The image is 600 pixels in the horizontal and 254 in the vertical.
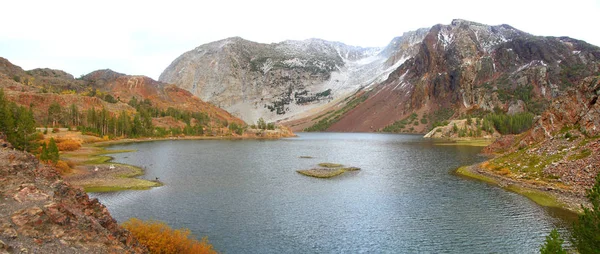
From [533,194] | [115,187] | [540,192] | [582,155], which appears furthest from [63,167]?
[582,155]

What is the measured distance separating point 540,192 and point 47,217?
183ft

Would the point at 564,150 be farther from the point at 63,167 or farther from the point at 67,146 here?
the point at 67,146

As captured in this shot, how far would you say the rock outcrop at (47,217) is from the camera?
16125 millimetres

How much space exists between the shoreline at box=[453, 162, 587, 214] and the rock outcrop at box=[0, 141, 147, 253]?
4490 centimetres

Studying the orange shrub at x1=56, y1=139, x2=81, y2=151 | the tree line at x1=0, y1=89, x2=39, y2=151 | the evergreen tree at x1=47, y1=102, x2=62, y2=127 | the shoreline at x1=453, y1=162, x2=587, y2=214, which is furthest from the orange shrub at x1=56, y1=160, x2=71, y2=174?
the evergreen tree at x1=47, y1=102, x2=62, y2=127

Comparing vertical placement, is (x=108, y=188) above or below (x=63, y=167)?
below

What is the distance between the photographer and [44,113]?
588 ft

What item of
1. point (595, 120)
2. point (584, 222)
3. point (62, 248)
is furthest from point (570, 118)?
point (62, 248)

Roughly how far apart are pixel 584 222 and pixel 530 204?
2751cm

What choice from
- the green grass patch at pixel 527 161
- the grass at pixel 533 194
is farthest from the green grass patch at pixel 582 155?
the grass at pixel 533 194

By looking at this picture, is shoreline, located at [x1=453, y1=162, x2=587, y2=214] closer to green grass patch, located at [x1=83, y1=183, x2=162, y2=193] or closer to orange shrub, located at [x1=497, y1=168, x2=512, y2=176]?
orange shrub, located at [x1=497, y1=168, x2=512, y2=176]

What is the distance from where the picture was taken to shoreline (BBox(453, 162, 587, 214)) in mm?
43844

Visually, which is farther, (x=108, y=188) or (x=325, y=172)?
(x=325, y=172)

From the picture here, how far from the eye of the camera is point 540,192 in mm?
50719
